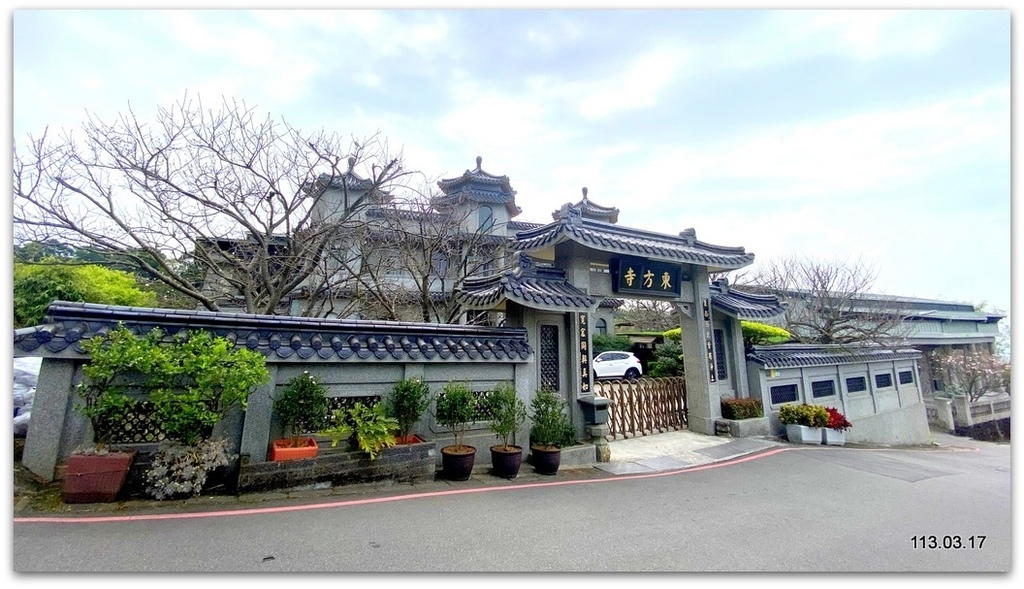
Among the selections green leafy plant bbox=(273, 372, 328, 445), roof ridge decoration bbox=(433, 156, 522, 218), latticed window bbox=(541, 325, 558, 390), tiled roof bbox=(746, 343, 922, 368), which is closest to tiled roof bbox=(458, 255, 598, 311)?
latticed window bbox=(541, 325, 558, 390)

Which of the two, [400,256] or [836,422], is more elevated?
[400,256]

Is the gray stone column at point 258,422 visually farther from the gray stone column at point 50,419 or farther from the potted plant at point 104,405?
the gray stone column at point 50,419

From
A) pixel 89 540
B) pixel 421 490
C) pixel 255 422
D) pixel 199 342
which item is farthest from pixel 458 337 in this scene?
pixel 89 540

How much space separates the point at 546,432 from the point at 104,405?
464 cm

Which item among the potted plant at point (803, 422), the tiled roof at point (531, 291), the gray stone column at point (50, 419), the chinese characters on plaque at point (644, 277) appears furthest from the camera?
the potted plant at point (803, 422)

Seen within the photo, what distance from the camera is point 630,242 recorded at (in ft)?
24.6

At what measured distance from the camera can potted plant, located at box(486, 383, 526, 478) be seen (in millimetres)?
5281

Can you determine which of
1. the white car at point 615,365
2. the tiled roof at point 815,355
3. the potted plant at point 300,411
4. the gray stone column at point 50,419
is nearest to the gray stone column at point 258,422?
the potted plant at point 300,411

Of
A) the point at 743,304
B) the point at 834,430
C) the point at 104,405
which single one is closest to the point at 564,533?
the point at 104,405

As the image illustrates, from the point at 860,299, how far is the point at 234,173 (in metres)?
20.9

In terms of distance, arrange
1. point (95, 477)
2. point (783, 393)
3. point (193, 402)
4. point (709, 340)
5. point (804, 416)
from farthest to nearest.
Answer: point (783, 393) → point (804, 416) → point (709, 340) → point (193, 402) → point (95, 477)

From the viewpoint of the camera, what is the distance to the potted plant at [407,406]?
502 cm

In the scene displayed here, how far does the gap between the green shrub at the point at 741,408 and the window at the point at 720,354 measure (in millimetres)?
546

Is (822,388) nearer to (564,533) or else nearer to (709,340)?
(709,340)
